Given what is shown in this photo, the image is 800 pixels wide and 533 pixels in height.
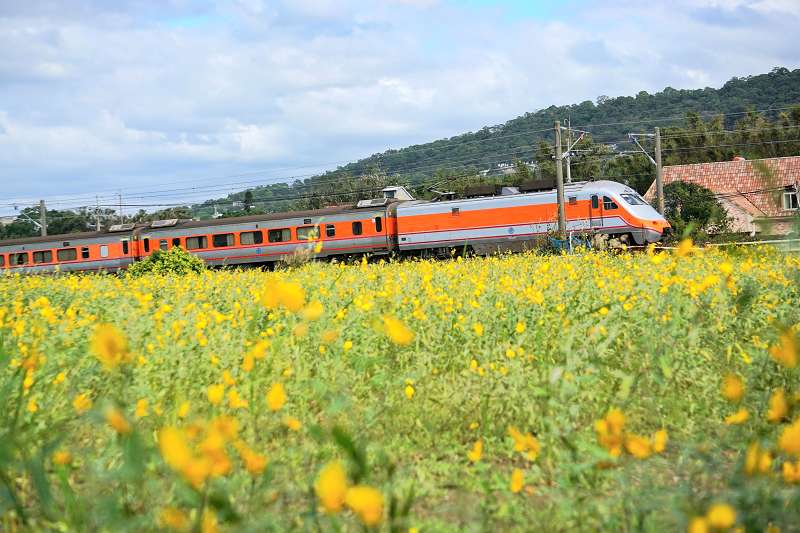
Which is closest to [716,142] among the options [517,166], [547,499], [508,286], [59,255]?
[517,166]

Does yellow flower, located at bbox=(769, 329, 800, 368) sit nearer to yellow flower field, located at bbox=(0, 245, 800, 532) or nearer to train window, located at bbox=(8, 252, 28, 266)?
yellow flower field, located at bbox=(0, 245, 800, 532)

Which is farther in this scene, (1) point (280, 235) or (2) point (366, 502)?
(1) point (280, 235)

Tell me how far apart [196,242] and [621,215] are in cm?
1641

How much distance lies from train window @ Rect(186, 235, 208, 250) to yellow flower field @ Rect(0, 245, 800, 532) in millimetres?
24347

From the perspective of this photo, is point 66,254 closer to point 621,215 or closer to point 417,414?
point 621,215

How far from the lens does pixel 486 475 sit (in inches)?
130

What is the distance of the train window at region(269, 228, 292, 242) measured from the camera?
2884 cm

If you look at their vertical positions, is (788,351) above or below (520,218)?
below

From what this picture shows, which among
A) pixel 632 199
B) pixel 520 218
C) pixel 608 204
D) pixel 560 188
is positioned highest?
pixel 560 188

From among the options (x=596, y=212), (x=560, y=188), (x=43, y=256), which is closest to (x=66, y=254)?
(x=43, y=256)

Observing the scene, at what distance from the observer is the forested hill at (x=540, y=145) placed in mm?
55781

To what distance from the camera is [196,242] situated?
30.3m

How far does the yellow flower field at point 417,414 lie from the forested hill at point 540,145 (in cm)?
4537

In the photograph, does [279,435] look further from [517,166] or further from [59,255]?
[517,166]
